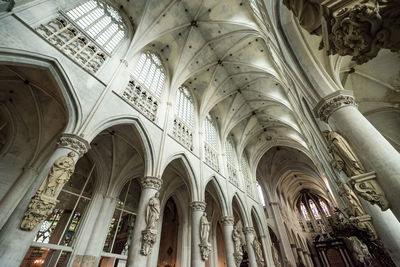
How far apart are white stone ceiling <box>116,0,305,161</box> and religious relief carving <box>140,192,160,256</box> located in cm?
598

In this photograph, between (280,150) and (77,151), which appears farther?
(280,150)

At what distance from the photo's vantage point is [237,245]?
9.48m

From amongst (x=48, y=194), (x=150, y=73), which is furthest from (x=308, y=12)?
(x=150, y=73)

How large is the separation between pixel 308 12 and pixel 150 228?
626cm

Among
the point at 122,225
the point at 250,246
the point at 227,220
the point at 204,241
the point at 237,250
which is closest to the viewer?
the point at 204,241

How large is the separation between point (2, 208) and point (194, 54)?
11145 millimetres

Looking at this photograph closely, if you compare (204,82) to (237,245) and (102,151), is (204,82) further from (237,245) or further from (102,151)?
(237,245)

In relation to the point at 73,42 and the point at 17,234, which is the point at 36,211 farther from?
the point at 73,42

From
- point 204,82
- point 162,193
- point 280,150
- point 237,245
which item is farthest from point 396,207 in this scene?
point 280,150

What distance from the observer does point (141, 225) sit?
224 inches

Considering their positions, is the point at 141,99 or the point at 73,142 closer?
the point at 73,142

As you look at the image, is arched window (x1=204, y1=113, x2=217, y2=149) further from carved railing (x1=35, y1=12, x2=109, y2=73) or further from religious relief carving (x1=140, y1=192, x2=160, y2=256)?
carved railing (x1=35, y1=12, x2=109, y2=73)

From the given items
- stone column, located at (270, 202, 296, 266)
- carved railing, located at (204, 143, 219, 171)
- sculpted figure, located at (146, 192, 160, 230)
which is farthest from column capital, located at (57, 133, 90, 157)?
stone column, located at (270, 202, 296, 266)

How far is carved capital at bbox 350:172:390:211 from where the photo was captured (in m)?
2.71
